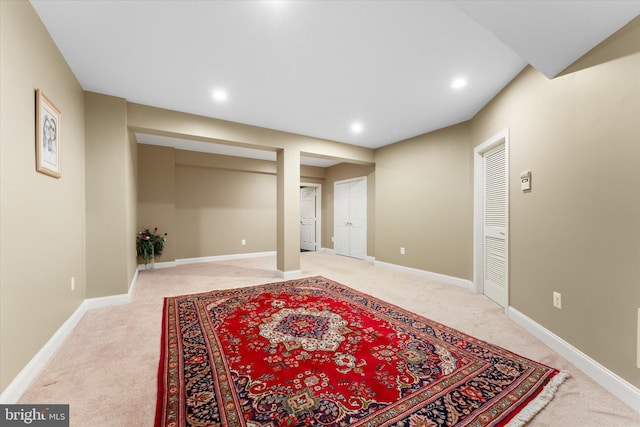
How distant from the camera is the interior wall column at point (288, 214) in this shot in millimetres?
4449

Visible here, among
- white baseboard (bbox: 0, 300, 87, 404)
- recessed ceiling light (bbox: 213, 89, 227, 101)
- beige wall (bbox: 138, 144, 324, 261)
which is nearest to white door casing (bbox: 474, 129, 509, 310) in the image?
recessed ceiling light (bbox: 213, 89, 227, 101)

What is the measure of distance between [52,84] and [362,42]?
8.55 ft

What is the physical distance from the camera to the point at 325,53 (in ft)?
7.57

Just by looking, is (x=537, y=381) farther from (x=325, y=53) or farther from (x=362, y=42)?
(x=325, y=53)

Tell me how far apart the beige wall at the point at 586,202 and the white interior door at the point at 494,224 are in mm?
496

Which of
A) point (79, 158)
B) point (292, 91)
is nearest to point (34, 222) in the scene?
point (79, 158)

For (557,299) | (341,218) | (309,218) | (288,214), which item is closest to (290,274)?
(288,214)

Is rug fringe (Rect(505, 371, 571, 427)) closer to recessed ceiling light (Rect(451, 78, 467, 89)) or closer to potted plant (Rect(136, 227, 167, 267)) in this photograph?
recessed ceiling light (Rect(451, 78, 467, 89))

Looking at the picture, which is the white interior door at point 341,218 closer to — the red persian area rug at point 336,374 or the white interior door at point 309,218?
the white interior door at point 309,218

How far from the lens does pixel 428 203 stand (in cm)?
452

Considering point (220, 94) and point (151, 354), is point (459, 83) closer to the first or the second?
point (220, 94)

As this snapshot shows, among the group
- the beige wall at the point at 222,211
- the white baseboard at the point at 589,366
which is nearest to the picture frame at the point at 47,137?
the beige wall at the point at 222,211

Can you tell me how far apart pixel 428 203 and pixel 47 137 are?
15.6ft

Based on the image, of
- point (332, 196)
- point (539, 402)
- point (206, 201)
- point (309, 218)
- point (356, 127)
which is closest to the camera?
point (539, 402)
